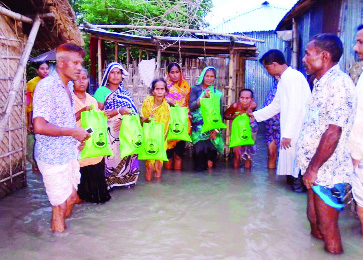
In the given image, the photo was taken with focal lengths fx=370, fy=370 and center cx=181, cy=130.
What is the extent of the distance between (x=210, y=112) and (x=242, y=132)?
67 centimetres

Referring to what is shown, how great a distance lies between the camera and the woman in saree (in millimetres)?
6352

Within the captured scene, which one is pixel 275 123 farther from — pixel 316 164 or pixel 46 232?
pixel 46 232

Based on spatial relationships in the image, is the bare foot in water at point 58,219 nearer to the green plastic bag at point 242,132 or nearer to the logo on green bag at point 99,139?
the logo on green bag at point 99,139

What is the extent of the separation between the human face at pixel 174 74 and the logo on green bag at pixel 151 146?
151 cm

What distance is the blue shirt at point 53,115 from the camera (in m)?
3.30

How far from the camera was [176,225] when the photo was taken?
4.05 meters

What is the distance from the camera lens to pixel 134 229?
12.9 ft

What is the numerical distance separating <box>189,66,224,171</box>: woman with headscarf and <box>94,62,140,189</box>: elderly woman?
1468 millimetres

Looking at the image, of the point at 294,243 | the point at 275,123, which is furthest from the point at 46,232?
the point at 275,123

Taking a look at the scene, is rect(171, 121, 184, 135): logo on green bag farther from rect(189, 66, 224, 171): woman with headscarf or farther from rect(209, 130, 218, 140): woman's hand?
rect(209, 130, 218, 140): woman's hand

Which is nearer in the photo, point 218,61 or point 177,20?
point 177,20

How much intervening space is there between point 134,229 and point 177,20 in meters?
4.15

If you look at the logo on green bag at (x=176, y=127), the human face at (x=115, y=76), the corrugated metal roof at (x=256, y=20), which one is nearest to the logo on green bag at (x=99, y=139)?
the human face at (x=115, y=76)

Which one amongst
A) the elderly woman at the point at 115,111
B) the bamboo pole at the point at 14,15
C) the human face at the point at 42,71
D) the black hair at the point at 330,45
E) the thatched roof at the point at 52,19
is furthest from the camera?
the human face at the point at 42,71
